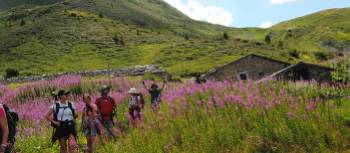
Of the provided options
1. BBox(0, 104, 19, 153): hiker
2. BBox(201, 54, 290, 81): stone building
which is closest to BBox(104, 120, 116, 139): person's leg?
BBox(0, 104, 19, 153): hiker

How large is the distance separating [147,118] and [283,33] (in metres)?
134

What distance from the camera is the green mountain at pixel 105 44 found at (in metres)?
85.7

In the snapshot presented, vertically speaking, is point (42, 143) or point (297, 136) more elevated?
point (297, 136)

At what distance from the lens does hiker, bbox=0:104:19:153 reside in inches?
355

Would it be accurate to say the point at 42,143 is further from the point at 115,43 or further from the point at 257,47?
the point at 115,43

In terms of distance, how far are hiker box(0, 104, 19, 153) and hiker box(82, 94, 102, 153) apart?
4.58 meters

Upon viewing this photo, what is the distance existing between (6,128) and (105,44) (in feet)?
307

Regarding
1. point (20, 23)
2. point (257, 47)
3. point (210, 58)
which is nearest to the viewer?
point (210, 58)

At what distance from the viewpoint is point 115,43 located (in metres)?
103

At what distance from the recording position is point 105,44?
335 feet

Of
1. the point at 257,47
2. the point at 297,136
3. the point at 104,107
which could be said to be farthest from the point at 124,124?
the point at 257,47

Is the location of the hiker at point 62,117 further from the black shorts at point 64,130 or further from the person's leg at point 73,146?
the person's leg at point 73,146

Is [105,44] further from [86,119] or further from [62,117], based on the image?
[62,117]

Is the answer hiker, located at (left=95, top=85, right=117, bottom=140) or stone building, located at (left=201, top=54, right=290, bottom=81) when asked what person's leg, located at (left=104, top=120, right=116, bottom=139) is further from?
stone building, located at (left=201, top=54, right=290, bottom=81)
